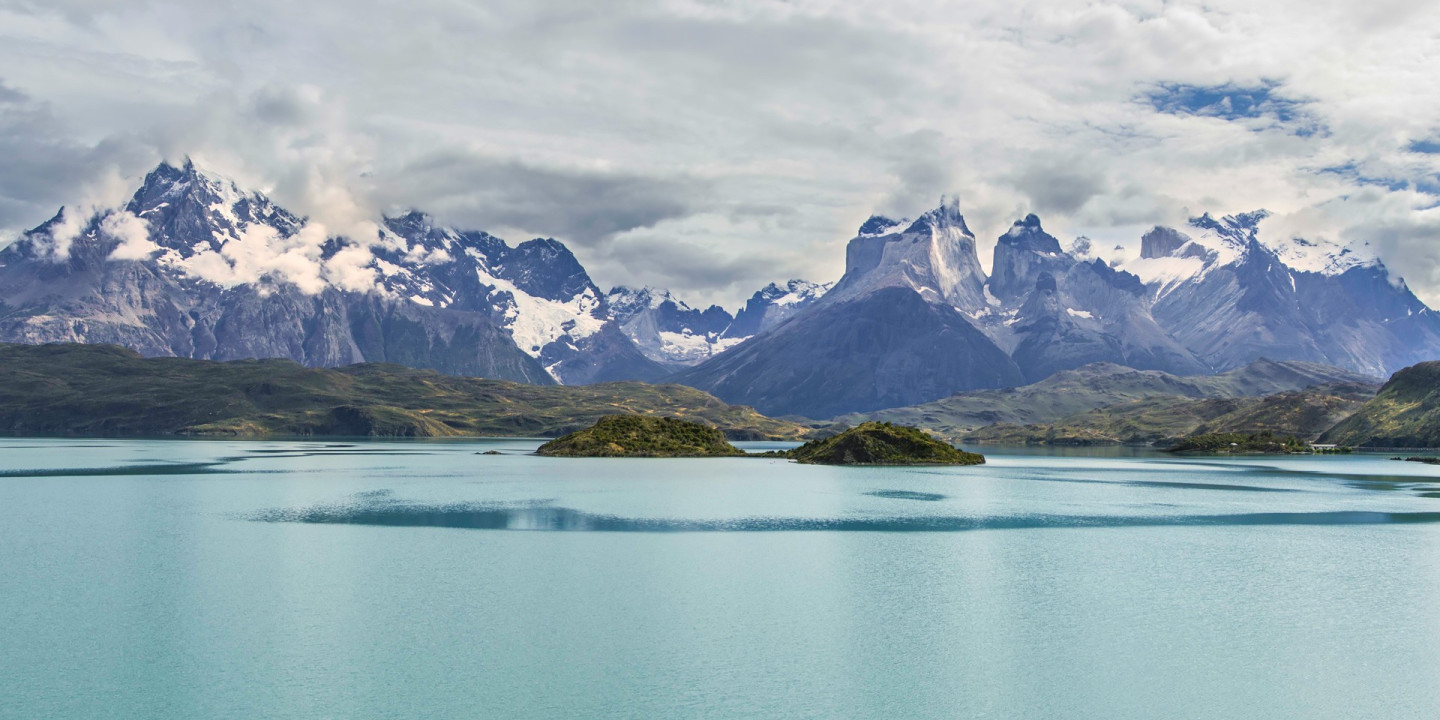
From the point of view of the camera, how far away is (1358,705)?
41.6 metres

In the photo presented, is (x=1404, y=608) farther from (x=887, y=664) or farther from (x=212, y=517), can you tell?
(x=212, y=517)

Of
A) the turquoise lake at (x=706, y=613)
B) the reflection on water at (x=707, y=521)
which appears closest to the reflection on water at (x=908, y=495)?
the turquoise lake at (x=706, y=613)

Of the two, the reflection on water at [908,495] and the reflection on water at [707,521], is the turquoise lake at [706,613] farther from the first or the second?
the reflection on water at [908,495]

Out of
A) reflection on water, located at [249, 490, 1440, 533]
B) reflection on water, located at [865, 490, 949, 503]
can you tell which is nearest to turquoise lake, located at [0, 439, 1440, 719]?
reflection on water, located at [249, 490, 1440, 533]

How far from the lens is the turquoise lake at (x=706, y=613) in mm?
41969

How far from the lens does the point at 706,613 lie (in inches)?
2261

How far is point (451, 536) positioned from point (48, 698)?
49121 millimetres

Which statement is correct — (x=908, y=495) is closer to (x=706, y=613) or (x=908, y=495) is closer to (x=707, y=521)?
(x=707, y=521)

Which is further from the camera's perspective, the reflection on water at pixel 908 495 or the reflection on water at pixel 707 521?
the reflection on water at pixel 908 495

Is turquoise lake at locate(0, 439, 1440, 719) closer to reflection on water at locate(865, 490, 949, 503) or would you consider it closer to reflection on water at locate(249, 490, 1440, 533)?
reflection on water at locate(249, 490, 1440, 533)

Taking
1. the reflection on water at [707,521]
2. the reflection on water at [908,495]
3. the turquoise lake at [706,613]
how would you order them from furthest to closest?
the reflection on water at [908,495] < the reflection on water at [707,521] < the turquoise lake at [706,613]

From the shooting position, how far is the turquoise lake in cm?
4197

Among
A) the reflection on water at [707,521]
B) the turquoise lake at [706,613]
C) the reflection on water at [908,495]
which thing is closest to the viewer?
the turquoise lake at [706,613]

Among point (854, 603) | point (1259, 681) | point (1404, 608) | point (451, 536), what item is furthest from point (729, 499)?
point (1259, 681)
